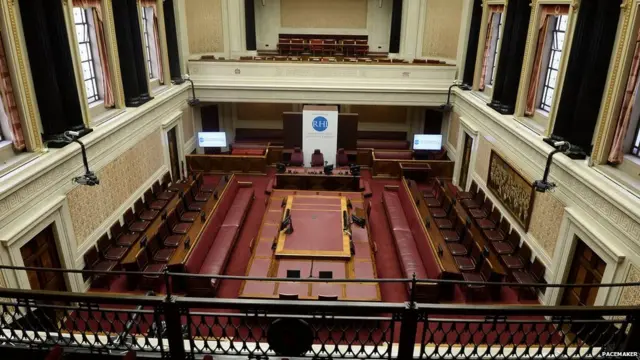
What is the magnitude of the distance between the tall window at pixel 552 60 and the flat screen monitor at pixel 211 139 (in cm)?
942

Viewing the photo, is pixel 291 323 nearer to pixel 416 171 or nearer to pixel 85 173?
pixel 85 173

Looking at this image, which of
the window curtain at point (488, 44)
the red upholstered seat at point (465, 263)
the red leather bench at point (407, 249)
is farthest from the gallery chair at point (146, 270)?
the window curtain at point (488, 44)

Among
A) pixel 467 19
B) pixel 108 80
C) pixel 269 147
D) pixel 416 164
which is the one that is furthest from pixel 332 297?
pixel 467 19

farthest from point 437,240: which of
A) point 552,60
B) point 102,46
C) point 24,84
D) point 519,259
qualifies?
point 102,46

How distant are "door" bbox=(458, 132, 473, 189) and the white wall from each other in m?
8.46

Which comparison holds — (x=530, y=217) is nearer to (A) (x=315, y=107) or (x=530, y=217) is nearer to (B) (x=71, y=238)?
(A) (x=315, y=107)

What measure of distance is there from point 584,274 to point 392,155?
8.61m

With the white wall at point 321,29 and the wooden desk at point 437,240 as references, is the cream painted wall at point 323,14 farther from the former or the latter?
the wooden desk at point 437,240

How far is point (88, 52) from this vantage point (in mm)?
9391

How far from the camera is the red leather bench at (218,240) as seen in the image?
8.16 metres

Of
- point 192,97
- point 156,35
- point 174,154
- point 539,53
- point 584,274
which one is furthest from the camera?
point 192,97

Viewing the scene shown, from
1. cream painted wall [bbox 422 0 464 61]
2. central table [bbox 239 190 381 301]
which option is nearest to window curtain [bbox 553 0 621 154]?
central table [bbox 239 190 381 301]

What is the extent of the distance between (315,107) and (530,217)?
7.49 meters

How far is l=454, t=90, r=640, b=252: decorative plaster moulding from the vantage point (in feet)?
19.5
